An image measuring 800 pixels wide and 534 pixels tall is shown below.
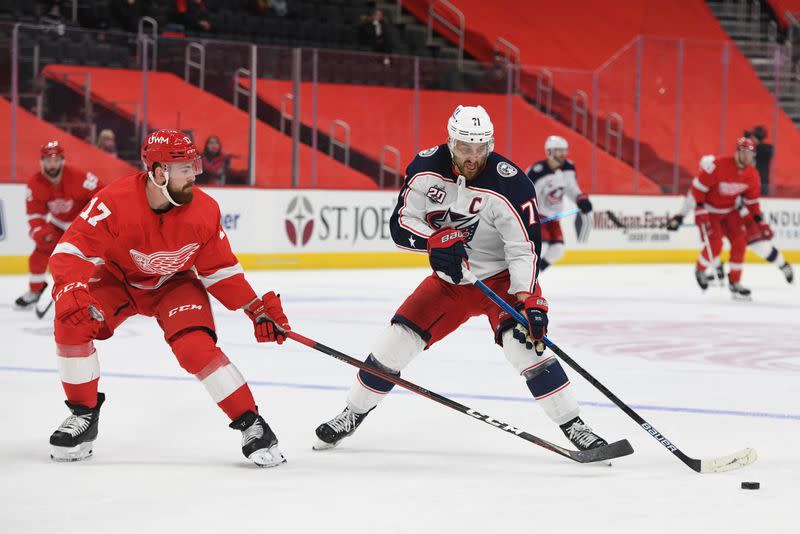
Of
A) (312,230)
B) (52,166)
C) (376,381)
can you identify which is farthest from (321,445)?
(312,230)

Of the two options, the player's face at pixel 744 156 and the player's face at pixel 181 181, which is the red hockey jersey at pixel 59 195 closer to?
→ the player's face at pixel 181 181

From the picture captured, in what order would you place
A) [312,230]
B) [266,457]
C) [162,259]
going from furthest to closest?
[312,230] → [162,259] → [266,457]

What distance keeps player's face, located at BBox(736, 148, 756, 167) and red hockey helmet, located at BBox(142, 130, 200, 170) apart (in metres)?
6.78

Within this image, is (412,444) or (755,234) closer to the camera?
(412,444)

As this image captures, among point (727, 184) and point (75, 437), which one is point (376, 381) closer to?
point (75, 437)

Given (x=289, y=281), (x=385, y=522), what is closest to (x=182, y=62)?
(x=289, y=281)

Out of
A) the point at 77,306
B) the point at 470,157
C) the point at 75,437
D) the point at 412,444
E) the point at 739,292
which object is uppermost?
the point at 470,157

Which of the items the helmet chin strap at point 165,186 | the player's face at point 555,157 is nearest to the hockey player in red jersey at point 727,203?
the player's face at point 555,157

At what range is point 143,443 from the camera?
3.58m

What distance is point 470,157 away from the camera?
344cm

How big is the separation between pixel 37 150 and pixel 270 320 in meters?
7.67

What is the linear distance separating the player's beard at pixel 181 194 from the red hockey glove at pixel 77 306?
Result: 13.9 inches

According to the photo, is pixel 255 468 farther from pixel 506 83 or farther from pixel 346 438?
pixel 506 83

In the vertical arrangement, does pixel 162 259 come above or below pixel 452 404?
above
